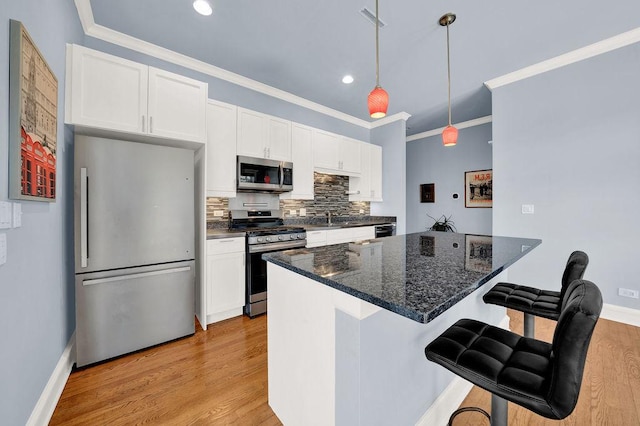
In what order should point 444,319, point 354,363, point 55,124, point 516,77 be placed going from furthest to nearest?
point 516,77, point 55,124, point 444,319, point 354,363

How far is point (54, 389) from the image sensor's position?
5.10ft

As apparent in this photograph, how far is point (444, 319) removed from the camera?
1427 mm

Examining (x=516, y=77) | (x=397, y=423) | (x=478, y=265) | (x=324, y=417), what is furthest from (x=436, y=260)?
(x=516, y=77)

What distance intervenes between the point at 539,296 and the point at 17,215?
282cm

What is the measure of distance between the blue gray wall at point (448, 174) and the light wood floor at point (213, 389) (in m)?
2.88

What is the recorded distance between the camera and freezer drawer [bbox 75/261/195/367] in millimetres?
1918

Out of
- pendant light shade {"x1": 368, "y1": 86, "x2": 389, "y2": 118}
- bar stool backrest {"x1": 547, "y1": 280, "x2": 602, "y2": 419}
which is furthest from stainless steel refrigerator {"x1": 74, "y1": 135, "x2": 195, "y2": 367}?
bar stool backrest {"x1": 547, "y1": 280, "x2": 602, "y2": 419}

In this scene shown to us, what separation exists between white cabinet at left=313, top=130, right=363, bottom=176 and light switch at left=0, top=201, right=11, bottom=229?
312 cm

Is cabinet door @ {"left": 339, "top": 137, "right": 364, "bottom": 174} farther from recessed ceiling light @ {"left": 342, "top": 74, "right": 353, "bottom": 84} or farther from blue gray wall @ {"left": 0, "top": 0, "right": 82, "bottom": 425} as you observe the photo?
blue gray wall @ {"left": 0, "top": 0, "right": 82, "bottom": 425}

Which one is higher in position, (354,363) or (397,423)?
(354,363)

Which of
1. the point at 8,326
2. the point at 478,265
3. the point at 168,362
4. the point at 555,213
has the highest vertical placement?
the point at 555,213

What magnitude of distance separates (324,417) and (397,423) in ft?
1.05

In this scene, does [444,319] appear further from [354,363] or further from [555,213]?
[555,213]

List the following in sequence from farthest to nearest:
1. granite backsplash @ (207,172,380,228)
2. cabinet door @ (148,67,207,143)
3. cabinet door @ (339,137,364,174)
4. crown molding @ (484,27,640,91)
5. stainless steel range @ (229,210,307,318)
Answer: cabinet door @ (339,137,364,174) → granite backsplash @ (207,172,380,228) → stainless steel range @ (229,210,307,318) → crown molding @ (484,27,640,91) → cabinet door @ (148,67,207,143)
